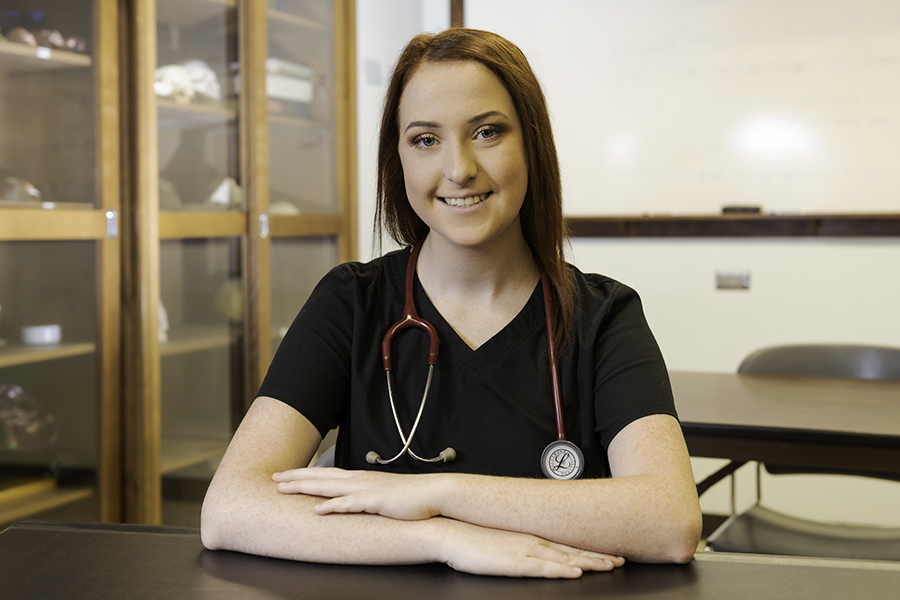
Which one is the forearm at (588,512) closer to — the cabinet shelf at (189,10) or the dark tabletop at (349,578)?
the dark tabletop at (349,578)

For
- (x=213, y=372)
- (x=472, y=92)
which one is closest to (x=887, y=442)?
(x=472, y=92)

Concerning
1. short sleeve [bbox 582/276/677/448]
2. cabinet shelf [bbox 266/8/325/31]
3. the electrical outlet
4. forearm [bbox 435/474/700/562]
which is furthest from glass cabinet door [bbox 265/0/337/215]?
forearm [bbox 435/474/700/562]

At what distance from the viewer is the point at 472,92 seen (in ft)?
3.91

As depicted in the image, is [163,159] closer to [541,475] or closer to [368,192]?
[368,192]

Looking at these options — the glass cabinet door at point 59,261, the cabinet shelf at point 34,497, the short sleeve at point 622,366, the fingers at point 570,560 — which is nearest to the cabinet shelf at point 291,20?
the glass cabinet door at point 59,261

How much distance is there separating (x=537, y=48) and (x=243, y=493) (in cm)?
332

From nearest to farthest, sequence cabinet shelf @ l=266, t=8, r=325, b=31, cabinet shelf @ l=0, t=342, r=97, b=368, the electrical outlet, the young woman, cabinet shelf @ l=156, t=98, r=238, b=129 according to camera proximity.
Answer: the young woman
cabinet shelf @ l=0, t=342, r=97, b=368
cabinet shelf @ l=156, t=98, r=238, b=129
cabinet shelf @ l=266, t=8, r=325, b=31
the electrical outlet

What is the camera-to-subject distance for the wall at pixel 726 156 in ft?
11.1

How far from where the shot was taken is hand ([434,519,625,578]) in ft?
2.79

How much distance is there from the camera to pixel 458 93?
1190 mm

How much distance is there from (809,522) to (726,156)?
2.01m

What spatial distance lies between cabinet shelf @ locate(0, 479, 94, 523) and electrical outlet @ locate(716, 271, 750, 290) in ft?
8.88

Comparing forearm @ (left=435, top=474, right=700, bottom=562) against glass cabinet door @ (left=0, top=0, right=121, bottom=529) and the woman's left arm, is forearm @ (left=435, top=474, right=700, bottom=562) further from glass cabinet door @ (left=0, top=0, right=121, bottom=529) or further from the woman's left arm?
glass cabinet door @ (left=0, top=0, right=121, bottom=529)

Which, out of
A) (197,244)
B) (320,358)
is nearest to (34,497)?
(197,244)
